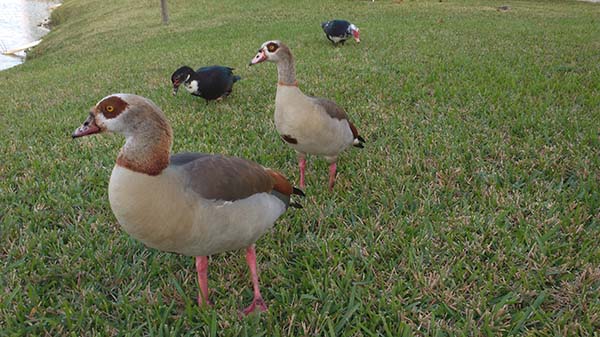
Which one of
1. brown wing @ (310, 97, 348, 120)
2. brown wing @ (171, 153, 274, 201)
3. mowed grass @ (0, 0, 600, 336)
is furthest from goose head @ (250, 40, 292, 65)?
brown wing @ (171, 153, 274, 201)

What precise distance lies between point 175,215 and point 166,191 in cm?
11

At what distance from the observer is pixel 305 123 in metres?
3.19

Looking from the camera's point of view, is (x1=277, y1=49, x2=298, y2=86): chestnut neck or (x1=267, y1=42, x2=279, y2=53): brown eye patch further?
(x1=267, y1=42, x2=279, y2=53): brown eye patch

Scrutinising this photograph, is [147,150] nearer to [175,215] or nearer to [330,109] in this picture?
[175,215]

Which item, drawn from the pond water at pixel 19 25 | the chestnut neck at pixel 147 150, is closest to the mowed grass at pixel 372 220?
the chestnut neck at pixel 147 150

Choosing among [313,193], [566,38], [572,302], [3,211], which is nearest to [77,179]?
[3,211]

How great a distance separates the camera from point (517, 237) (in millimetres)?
2658

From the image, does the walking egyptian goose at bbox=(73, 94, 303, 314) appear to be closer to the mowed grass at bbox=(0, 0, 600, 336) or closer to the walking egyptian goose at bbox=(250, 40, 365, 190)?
the mowed grass at bbox=(0, 0, 600, 336)

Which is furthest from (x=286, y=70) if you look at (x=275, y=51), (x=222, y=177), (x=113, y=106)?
(x=113, y=106)

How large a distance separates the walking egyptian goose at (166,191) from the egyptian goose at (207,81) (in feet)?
12.6

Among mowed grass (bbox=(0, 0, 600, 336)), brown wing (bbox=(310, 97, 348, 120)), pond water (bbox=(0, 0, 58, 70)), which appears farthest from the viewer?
pond water (bbox=(0, 0, 58, 70))

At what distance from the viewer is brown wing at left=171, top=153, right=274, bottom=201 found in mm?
1998

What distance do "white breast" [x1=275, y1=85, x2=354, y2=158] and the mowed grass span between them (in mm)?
421

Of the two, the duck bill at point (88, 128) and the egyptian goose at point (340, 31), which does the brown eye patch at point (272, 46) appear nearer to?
the duck bill at point (88, 128)
